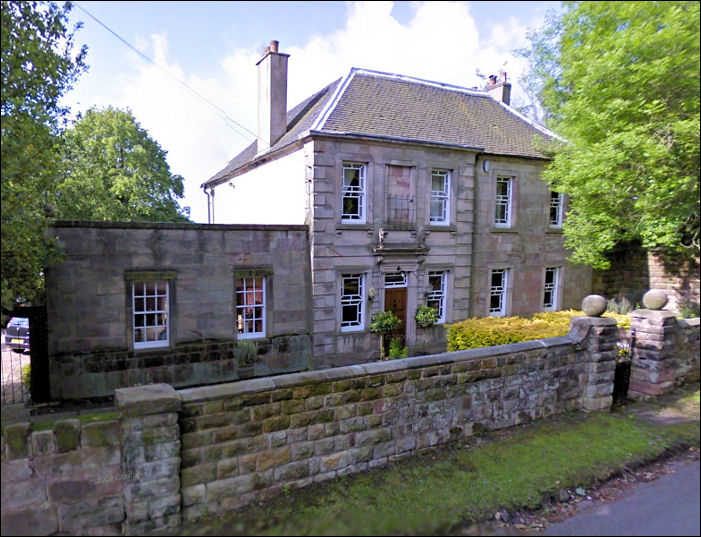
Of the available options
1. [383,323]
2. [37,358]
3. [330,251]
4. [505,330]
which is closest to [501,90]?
[330,251]

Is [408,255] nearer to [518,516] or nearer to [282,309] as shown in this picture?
[282,309]

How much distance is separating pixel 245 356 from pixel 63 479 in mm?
8493

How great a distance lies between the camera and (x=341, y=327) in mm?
13805

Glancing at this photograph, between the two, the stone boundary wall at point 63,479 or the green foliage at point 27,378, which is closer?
the stone boundary wall at point 63,479

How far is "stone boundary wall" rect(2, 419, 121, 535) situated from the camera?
13.1 feet

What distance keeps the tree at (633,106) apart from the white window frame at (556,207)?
11.1 m

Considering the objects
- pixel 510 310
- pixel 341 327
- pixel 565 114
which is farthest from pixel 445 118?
pixel 565 114

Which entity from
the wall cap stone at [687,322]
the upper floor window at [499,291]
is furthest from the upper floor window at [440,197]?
the wall cap stone at [687,322]

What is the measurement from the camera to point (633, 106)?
4996mm

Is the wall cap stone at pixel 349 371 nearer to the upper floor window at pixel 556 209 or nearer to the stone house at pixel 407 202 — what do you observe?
the stone house at pixel 407 202

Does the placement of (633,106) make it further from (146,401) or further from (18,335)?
(18,335)

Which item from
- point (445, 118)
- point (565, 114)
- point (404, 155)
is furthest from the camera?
point (445, 118)

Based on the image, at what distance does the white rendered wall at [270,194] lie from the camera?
46.5ft

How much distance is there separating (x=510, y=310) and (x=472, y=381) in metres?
10.9
